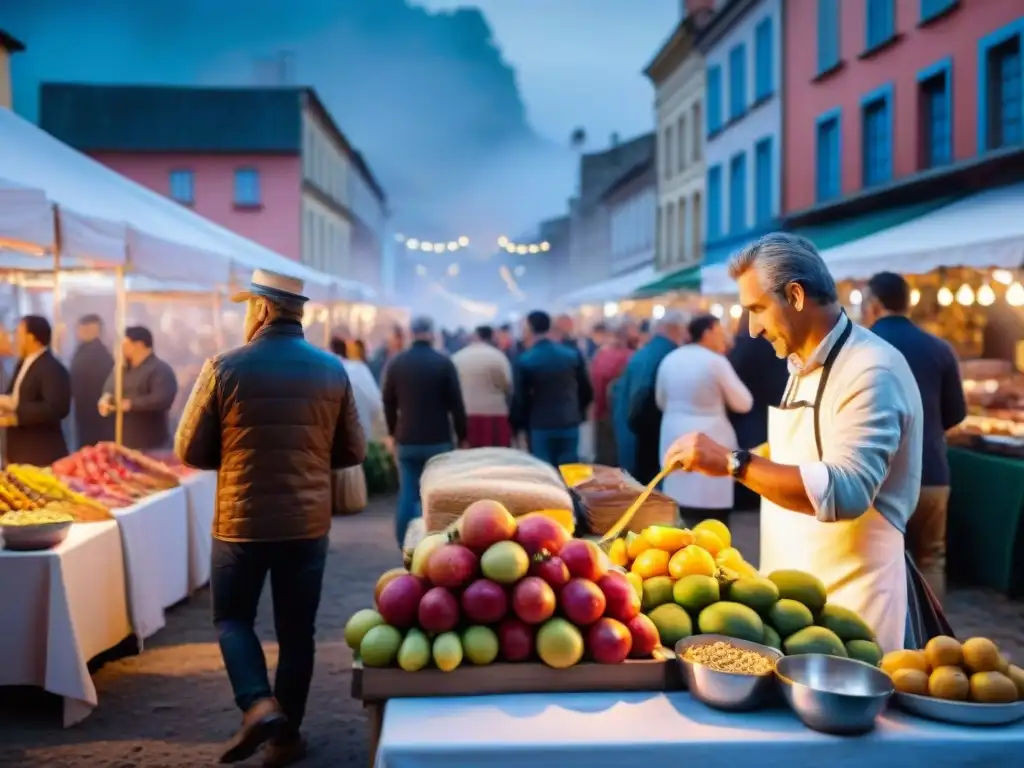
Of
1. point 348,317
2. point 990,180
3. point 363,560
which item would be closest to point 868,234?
point 990,180

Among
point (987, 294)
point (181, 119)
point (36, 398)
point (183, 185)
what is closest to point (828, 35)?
point (987, 294)

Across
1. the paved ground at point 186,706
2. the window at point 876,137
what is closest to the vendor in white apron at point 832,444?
the paved ground at point 186,706

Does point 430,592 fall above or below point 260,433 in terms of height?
below

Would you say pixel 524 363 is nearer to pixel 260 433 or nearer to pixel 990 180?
pixel 260 433

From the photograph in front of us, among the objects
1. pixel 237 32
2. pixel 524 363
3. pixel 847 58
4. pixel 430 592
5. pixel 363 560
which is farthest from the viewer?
pixel 237 32

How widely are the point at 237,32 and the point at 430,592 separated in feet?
685

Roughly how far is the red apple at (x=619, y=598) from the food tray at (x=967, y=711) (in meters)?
0.73

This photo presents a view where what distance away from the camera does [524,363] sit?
30.9ft

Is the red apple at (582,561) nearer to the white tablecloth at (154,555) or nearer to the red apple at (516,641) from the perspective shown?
the red apple at (516,641)

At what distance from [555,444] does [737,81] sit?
20051mm

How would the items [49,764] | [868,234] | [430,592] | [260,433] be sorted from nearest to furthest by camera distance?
[430,592] < [260,433] < [49,764] < [868,234]

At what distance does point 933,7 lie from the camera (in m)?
15.7

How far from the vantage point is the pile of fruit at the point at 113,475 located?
20.8 feet

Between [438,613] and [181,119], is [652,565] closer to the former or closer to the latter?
[438,613]
